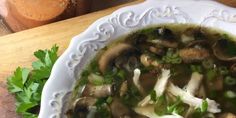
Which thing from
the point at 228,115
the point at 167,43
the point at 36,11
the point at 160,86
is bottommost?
the point at 228,115

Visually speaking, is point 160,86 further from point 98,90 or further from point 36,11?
point 36,11

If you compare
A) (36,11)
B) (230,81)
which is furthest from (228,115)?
(36,11)

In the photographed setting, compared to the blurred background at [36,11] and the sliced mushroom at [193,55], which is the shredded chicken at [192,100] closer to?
the sliced mushroom at [193,55]

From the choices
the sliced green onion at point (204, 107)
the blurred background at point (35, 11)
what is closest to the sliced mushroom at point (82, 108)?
the sliced green onion at point (204, 107)

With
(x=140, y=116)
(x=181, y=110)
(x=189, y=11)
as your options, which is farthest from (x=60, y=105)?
(x=189, y=11)

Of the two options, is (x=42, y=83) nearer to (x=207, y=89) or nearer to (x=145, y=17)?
(x=145, y=17)

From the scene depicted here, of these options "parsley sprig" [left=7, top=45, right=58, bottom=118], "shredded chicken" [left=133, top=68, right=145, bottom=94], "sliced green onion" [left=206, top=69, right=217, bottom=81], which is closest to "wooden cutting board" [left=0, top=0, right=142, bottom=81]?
"parsley sprig" [left=7, top=45, right=58, bottom=118]

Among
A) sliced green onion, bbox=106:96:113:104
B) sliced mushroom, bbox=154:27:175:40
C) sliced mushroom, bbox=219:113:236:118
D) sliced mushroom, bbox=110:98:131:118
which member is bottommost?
sliced mushroom, bbox=219:113:236:118

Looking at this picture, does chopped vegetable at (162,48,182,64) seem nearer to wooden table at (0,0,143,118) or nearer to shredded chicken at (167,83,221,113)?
shredded chicken at (167,83,221,113)
